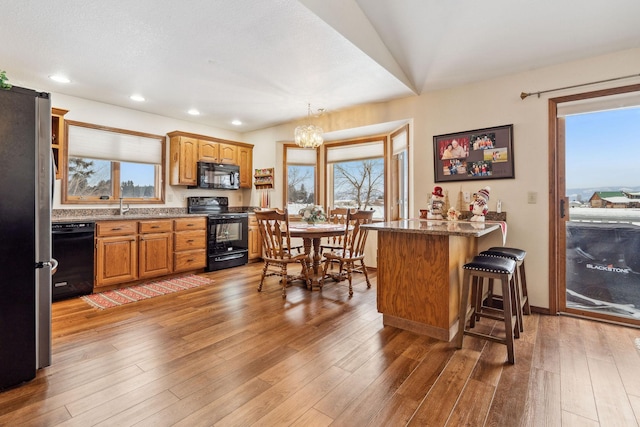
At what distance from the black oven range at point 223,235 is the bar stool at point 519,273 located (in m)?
3.63

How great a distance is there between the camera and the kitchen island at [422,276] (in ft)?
7.57

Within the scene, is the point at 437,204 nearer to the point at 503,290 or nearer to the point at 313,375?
the point at 503,290

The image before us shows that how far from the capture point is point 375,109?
4.24 meters

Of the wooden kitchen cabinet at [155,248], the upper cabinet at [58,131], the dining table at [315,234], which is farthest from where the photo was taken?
the wooden kitchen cabinet at [155,248]

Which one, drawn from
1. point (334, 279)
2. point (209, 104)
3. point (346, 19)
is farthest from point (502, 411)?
point (209, 104)

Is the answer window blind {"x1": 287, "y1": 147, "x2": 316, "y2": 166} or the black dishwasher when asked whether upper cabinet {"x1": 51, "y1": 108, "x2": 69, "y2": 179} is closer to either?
the black dishwasher

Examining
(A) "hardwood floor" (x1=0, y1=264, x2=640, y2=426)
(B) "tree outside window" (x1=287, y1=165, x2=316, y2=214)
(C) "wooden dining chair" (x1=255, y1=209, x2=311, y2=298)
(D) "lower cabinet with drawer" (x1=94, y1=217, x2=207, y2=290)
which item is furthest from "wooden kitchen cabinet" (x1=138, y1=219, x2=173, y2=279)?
(B) "tree outside window" (x1=287, y1=165, x2=316, y2=214)

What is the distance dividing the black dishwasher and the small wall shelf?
274cm

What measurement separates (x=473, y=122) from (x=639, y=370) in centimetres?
250

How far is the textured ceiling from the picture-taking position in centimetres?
225

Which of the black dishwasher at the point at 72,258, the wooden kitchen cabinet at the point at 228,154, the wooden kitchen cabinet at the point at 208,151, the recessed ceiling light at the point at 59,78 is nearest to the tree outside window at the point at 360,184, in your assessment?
the wooden kitchen cabinet at the point at 228,154

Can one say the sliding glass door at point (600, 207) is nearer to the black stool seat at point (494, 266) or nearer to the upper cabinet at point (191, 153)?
the black stool seat at point (494, 266)

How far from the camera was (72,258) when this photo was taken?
336 cm

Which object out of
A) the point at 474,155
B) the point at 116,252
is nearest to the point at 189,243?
the point at 116,252
